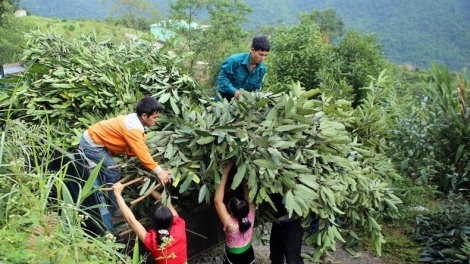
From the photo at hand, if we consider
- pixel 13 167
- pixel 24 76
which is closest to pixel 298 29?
pixel 24 76

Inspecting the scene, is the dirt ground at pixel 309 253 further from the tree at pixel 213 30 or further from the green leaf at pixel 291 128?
the tree at pixel 213 30

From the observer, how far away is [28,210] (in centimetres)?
200

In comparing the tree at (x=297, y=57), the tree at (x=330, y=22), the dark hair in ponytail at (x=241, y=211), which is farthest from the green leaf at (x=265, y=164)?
the tree at (x=330, y=22)

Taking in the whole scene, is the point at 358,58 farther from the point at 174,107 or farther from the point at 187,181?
the point at 187,181

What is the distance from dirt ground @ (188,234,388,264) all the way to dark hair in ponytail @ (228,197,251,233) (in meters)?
0.80

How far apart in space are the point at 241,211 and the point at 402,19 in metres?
57.8

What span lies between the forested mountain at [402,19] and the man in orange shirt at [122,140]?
126 feet

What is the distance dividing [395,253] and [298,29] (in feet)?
14.9

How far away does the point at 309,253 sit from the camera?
A: 396 centimetres

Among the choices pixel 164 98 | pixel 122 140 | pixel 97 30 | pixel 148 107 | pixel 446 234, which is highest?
pixel 148 107

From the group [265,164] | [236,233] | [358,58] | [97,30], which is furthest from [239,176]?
[97,30]

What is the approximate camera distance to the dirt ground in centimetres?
354

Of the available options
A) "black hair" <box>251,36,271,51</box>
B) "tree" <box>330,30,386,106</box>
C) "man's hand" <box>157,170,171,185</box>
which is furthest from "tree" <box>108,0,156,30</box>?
"man's hand" <box>157,170,171,185</box>

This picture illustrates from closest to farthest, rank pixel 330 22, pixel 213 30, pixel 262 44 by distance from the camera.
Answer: pixel 262 44 < pixel 213 30 < pixel 330 22
